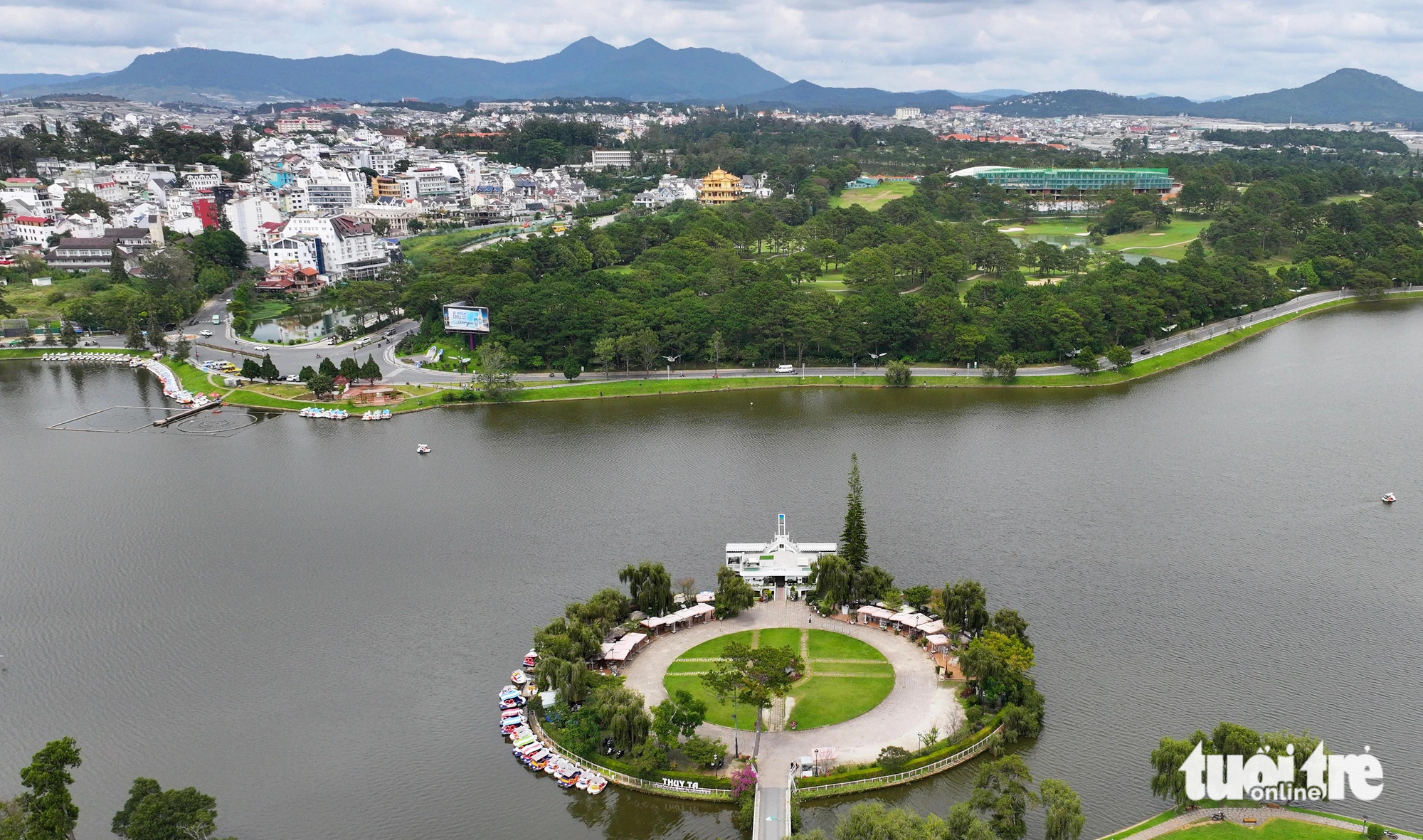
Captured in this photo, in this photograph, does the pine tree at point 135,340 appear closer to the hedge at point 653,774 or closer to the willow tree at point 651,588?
the willow tree at point 651,588

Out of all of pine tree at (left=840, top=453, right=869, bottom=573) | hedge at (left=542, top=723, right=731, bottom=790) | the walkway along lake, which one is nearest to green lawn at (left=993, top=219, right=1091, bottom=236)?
Answer: the walkway along lake

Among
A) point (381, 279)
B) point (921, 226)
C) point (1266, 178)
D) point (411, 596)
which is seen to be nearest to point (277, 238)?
point (381, 279)

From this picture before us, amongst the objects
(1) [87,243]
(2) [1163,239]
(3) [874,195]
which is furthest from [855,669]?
(3) [874,195]

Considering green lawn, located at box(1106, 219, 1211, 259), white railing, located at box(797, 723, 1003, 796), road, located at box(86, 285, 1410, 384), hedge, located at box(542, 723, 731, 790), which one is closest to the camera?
white railing, located at box(797, 723, 1003, 796)

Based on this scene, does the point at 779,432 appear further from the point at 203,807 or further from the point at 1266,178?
the point at 1266,178

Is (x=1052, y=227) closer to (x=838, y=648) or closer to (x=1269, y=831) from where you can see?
(x=838, y=648)

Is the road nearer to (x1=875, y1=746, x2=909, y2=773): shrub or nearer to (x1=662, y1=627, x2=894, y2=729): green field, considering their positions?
(x1=662, y1=627, x2=894, y2=729): green field

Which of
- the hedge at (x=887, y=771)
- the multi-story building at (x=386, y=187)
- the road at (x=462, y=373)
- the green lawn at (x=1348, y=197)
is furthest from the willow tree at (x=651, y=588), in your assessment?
the green lawn at (x=1348, y=197)

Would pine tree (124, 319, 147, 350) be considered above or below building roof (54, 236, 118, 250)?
below
